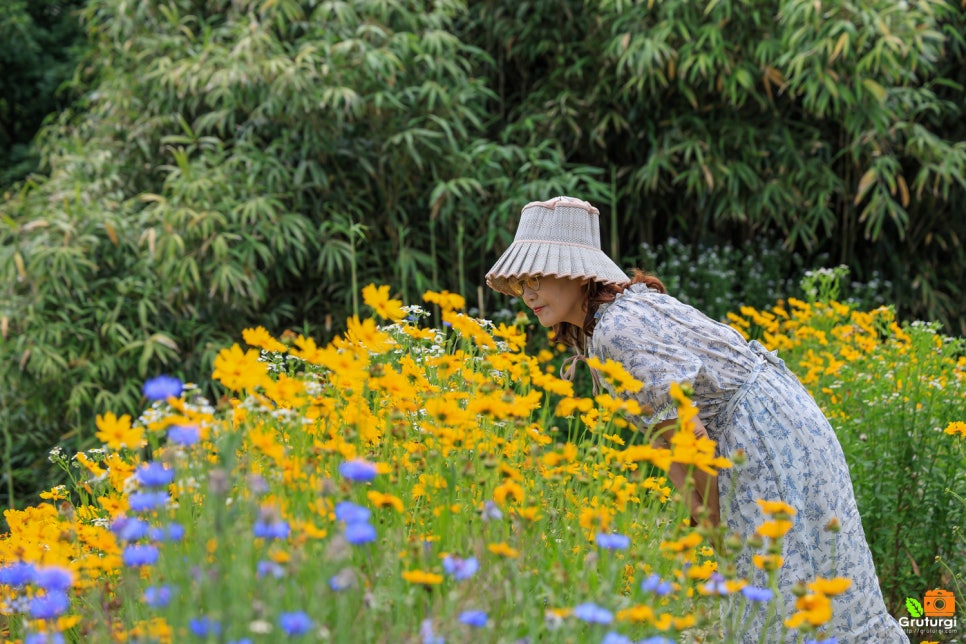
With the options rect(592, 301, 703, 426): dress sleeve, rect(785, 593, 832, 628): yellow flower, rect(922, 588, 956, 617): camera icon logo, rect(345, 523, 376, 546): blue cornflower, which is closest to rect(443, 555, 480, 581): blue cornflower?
rect(345, 523, 376, 546): blue cornflower

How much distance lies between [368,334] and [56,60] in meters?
6.83

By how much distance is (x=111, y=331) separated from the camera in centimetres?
359

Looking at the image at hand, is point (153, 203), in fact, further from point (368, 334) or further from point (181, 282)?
point (368, 334)

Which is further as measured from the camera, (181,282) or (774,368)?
(181,282)

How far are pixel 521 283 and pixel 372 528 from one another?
95 centimetres

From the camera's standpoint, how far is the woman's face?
1.83 metres

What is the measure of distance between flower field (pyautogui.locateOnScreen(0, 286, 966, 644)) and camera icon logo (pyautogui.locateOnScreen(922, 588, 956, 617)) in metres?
0.53

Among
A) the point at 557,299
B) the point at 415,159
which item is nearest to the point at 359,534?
the point at 557,299

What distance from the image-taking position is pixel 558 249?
1.84m

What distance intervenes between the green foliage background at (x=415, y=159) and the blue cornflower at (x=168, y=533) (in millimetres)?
2357

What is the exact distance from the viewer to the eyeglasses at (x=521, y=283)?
6.05 ft

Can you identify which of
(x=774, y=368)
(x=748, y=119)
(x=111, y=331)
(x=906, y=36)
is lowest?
(x=111, y=331)

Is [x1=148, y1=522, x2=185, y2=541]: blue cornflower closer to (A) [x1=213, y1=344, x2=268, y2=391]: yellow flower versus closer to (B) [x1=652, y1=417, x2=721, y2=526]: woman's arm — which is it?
(A) [x1=213, y1=344, x2=268, y2=391]: yellow flower

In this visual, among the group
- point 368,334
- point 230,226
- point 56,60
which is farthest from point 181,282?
point 56,60
